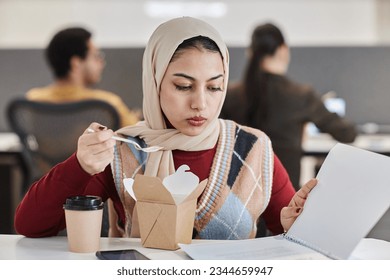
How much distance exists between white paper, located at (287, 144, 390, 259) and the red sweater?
154 millimetres

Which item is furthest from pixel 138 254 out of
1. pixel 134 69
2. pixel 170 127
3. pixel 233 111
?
pixel 134 69

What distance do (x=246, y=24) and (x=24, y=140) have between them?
1.61 m

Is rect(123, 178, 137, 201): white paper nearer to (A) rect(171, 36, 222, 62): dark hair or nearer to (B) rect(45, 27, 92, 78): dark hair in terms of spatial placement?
(A) rect(171, 36, 222, 62): dark hair

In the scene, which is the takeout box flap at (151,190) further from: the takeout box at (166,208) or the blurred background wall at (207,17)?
the blurred background wall at (207,17)

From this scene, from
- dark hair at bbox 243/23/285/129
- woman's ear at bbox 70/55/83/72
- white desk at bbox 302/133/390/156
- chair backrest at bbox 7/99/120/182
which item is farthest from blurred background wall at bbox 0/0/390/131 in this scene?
dark hair at bbox 243/23/285/129

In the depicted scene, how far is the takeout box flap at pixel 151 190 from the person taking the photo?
106 centimetres

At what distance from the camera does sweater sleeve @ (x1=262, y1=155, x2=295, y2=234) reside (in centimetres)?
128

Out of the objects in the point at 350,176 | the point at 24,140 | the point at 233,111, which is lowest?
the point at 24,140

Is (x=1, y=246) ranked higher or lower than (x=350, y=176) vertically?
lower

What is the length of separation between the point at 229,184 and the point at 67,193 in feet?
0.98

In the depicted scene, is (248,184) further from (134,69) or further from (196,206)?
(134,69)

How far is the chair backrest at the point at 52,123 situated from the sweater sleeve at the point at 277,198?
4.20 ft

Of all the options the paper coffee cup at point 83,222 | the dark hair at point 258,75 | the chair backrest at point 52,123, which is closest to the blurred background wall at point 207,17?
the chair backrest at point 52,123

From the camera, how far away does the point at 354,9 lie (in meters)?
3.88
